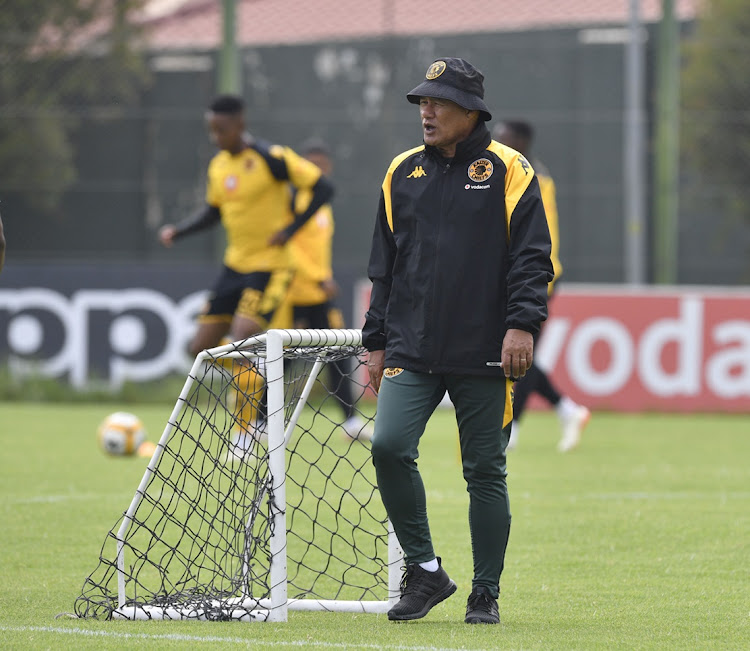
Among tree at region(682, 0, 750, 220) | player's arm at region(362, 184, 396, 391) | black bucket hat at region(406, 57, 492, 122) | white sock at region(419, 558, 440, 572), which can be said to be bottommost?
white sock at region(419, 558, 440, 572)

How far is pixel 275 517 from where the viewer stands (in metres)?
5.02

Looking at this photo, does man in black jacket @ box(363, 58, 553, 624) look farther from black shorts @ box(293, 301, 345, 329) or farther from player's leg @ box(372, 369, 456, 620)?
black shorts @ box(293, 301, 345, 329)

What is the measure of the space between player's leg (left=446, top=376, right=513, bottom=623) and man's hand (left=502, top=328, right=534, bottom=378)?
14 cm

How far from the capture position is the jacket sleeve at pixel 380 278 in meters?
5.28

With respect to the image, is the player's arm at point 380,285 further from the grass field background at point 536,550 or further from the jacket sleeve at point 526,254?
the grass field background at point 536,550

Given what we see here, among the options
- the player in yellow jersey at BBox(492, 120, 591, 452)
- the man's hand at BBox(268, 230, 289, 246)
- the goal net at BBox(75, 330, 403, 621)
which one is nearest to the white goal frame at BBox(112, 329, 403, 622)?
the goal net at BBox(75, 330, 403, 621)

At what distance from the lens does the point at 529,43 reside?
18.7 metres

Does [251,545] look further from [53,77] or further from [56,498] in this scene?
[53,77]

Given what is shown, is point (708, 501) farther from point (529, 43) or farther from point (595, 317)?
point (529, 43)

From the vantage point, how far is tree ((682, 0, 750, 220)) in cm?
1820

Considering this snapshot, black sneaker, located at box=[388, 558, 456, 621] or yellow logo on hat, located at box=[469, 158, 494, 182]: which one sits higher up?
yellow logo on hat, located at box=[469, 158, 494, 182]

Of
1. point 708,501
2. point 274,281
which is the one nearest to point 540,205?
point 708,501

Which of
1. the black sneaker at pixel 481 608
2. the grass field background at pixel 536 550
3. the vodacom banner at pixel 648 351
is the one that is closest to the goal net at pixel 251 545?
the grass field background at pixel 536 550

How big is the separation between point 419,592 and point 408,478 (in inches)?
16.1
